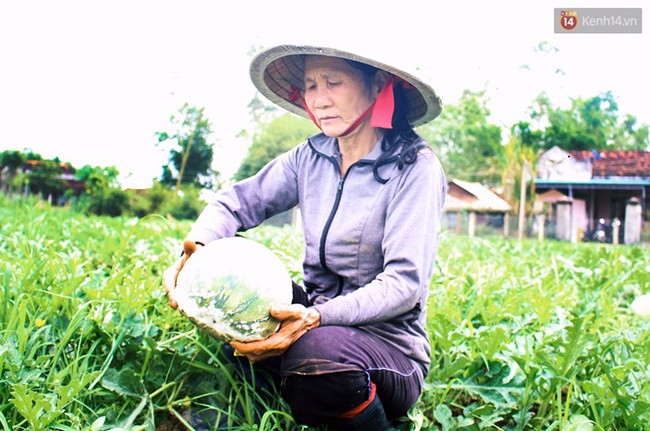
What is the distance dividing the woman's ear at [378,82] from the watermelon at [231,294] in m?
0.75

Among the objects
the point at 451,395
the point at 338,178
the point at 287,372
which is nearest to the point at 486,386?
the point at 451,395

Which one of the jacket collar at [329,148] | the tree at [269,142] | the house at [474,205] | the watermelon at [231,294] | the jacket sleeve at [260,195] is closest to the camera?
the watermelon at [231,294]

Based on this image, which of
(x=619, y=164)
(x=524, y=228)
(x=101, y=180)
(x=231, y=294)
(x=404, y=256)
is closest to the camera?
(x=231, y=294)

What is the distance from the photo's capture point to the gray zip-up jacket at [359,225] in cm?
165

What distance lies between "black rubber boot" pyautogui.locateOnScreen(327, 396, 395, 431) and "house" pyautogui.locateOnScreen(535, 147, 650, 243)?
73.8 ft

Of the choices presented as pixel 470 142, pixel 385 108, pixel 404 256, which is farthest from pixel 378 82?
pixel 470 142

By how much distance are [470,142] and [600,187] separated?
45.7 feet

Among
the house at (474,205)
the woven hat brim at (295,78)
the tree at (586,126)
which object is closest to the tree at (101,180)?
the house at (474,205)

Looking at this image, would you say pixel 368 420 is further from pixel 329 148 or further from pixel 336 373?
pixel 329 148

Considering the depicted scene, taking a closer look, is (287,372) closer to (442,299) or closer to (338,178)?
(338,178)

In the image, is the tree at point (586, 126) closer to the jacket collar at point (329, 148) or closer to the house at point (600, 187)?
the house at point (600, 187)

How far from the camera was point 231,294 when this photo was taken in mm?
1549

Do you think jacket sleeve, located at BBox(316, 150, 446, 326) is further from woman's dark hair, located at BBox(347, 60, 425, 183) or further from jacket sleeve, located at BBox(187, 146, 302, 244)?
jacket sleeve, located at BBox(187, 146, 302, 244)

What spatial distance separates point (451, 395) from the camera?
6.98 ft
